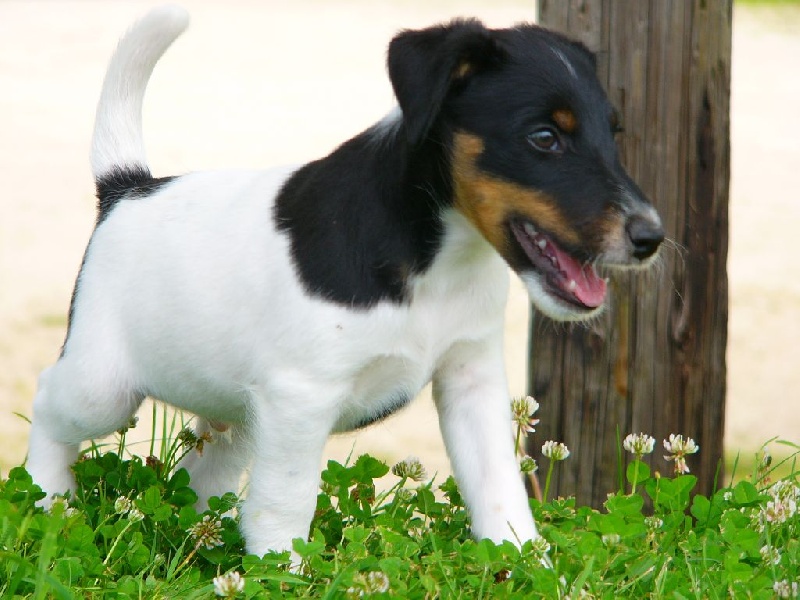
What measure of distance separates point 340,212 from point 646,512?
216cm

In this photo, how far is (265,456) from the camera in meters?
3.73

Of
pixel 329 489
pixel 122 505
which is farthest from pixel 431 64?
pixel 122 505

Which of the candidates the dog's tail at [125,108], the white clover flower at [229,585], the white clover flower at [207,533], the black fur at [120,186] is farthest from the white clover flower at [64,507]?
the dog's tail at [125,108]

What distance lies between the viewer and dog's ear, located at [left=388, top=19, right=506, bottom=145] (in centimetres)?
341

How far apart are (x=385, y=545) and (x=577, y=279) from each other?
995 millimetres

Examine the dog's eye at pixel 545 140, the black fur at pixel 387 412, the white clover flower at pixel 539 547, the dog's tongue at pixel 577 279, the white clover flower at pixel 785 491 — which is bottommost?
the white clover flower at pixel 539 547

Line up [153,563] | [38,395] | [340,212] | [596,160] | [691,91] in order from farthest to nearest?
[691,91]
[38,395]
[153,563]
[340,212]
[596,160]

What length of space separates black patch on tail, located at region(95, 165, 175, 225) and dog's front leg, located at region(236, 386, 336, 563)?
43.3 inches

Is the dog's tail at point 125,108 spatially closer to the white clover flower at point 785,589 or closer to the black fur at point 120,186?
the black fur at point 120,186

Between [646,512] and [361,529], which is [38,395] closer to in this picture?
[361,529]

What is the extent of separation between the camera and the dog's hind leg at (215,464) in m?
4.73

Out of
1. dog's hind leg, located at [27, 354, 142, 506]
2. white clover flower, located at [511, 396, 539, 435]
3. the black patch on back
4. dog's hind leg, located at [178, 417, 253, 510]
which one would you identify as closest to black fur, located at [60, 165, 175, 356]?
dog's hind leg, located at [27, 354, 142, 506]

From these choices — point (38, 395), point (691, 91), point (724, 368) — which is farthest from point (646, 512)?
point (38, 395)

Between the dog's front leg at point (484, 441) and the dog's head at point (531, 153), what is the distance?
0.46m
